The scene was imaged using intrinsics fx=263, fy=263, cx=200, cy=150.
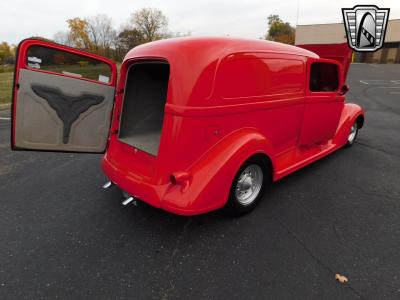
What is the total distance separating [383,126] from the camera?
6.80 meters

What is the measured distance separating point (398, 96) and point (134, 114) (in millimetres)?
13322

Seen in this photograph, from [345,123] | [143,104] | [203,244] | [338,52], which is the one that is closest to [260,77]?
[143,104]

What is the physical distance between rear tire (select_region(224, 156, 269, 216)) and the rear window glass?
75cm

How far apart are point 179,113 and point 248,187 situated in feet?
4.13

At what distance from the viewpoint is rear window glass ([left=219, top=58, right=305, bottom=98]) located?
2.56 metres

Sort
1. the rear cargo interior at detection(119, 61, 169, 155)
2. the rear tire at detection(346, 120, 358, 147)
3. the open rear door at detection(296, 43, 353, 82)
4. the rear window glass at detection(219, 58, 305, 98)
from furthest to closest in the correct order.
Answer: the rear tire at detection(346, 120, 358, 147) → the open rear door at detection(296, 43, 353, 82) → the rear cargo interior at detection(119, 61, 169, 155) → the rear window glass at detection(219, 58, 305, 98)

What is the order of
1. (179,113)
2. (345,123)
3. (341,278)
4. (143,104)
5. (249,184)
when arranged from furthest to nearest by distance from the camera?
(345,123), (143,104), (249,184), (179,113), (341,278)

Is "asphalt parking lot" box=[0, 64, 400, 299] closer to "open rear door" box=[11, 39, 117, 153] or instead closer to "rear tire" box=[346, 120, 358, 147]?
"open rear door" box=[11, 39, 117, 153]

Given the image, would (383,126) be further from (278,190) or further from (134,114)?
(134,114)

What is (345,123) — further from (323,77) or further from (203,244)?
(203,244)

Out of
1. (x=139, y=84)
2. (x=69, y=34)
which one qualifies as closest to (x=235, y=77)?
(x=139, y=84)

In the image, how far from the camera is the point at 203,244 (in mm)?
2594

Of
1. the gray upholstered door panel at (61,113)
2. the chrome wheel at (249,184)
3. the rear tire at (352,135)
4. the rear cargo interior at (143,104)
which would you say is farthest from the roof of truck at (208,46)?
the rear tire at (352,135)

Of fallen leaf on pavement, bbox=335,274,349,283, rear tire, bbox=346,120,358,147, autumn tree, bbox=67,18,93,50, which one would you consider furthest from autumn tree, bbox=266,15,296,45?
fallen leaf on pavement, bbox=335,274,349,283
